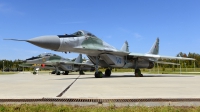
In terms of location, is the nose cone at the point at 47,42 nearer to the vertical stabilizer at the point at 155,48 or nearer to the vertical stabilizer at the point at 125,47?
the vertical stabilizer at the point at 125,47

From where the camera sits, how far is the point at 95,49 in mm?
15773

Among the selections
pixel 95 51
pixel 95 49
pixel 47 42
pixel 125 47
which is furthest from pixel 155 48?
pixel 47 42

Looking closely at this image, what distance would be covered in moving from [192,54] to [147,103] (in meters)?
107

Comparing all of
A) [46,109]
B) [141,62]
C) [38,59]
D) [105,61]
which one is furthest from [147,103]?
[38,59]

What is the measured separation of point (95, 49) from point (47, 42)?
174 inches

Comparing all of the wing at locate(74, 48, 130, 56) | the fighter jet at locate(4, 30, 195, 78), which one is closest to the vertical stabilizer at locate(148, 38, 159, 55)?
the fighter jet at locate(4, 30, 195, 78)

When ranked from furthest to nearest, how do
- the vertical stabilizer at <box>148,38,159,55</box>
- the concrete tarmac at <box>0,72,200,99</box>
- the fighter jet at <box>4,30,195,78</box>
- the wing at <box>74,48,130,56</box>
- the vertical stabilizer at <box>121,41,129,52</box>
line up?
1. the vertical stabilizer at <box>121,41,129,52</box>
2. the vertical stabilizer at <box>148,38,159,55</box>
3. the wing at <box>74,48,130,56</box>
4. the fighter jet at <box>4,30,195,78</box>
5. the concrete tarmac at <box>0,72,200,99</box>

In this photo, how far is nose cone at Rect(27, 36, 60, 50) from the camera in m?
11.9

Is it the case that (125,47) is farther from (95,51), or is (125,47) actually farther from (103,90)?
(103,90)

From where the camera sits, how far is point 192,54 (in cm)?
10188

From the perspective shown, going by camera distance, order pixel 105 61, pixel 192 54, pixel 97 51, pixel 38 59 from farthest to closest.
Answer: pixel 192 54
pixel 38 59
pixel 105 61
pixel 97 51

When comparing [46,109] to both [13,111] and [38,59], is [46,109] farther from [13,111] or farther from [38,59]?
[38,59]

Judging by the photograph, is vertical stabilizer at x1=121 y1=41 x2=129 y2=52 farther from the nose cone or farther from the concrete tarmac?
the concrete tarmac

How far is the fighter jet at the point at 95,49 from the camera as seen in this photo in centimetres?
1276
